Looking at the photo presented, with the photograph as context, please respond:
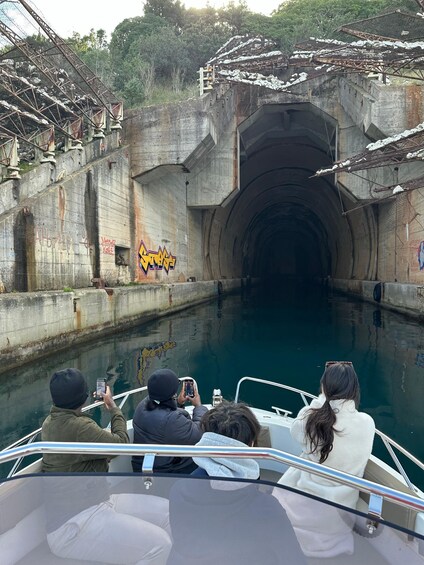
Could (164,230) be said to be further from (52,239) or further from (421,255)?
(421,255)

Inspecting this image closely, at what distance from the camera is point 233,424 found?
7.92 ft

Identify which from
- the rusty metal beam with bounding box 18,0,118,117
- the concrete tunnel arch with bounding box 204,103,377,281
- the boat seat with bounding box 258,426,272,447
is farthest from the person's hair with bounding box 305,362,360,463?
the concrete tunnel arch with bounding box 204,103,377,281

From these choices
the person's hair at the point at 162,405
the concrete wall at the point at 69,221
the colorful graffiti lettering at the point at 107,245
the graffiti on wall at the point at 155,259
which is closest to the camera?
the person's hair at the point at 162,405

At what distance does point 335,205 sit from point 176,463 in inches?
1304

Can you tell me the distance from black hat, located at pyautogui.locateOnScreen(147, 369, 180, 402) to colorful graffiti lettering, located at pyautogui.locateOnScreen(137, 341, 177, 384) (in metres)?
6.70

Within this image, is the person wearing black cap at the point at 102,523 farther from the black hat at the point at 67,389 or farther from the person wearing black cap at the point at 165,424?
the person wearing black cap at the point at 165,424

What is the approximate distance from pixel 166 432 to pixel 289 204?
4383 centimetres

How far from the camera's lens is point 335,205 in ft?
111

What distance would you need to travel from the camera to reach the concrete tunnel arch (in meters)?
26.4

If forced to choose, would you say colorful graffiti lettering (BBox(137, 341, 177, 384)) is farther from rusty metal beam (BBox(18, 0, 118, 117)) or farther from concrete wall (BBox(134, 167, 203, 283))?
rusty metal beam (BBox(18, 0, 118, 117))

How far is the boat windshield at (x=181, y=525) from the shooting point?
1845 mm

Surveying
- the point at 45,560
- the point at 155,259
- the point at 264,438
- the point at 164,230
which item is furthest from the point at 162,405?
the point at 164,230

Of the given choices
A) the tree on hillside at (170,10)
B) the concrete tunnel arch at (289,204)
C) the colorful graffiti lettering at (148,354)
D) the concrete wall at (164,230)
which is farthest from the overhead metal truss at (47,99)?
the tree on hillside at (170,10)

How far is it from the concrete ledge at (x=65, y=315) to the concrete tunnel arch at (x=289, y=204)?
9318 mm
